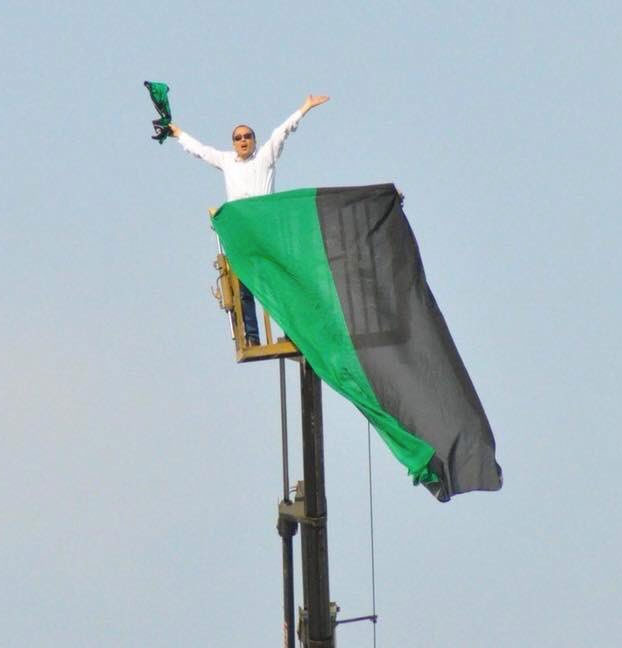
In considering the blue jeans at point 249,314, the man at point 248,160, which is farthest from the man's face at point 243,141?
the blue jeans at point 249,314

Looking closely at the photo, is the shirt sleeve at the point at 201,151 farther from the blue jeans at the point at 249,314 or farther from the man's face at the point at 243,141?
the blue jeans at the point at 249,314

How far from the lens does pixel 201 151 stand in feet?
53.8

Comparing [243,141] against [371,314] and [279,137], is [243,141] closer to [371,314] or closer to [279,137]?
[279,137]

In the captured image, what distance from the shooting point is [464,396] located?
15.6 meters

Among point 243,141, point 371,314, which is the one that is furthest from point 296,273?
point 243,141

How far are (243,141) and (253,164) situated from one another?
261 millimetres

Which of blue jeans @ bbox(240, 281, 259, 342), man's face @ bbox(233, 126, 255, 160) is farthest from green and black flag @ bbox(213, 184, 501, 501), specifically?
man's face @ bbox(233, 126, 255, 160)

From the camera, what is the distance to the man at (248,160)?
634 inches

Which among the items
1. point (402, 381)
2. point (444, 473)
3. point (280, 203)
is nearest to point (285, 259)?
point (280, 203)

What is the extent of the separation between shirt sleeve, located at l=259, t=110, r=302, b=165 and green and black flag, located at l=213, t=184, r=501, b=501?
0.43 metres

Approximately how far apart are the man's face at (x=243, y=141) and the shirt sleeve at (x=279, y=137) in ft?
0.41

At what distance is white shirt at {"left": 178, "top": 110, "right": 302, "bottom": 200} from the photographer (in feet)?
53.0

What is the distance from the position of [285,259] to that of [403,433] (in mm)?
2251

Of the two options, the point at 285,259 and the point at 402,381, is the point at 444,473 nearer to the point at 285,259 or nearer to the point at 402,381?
the point at 402,381
